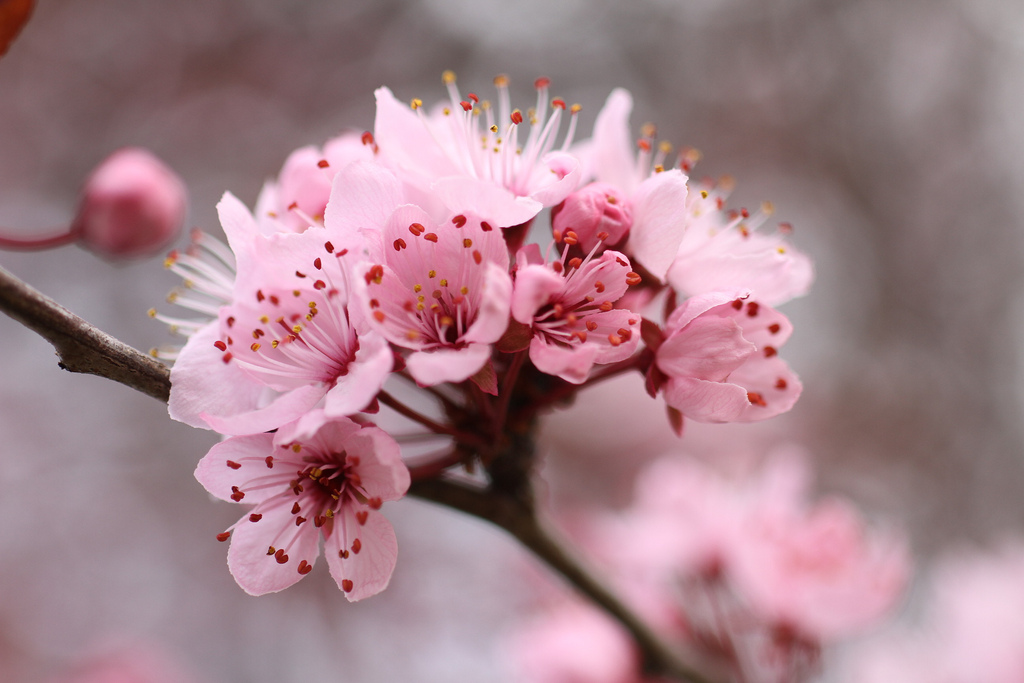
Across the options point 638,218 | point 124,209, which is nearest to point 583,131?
point 124,209

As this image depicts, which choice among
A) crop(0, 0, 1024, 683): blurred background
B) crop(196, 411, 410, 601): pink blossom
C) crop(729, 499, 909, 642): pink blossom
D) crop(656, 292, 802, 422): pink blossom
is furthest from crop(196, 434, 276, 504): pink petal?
crop(0, 0, 1024, 683): blurred background

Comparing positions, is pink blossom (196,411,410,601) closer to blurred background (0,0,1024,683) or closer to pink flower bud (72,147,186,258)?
pink flower bud (72,147,186,258)

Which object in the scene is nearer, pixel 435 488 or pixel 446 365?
pixel 446 365

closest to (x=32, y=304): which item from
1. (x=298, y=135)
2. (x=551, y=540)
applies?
(x=551, y=540)

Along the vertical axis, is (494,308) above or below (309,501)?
above

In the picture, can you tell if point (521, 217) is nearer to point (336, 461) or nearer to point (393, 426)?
point (336, 461)

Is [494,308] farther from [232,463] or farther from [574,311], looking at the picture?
[232,463]
